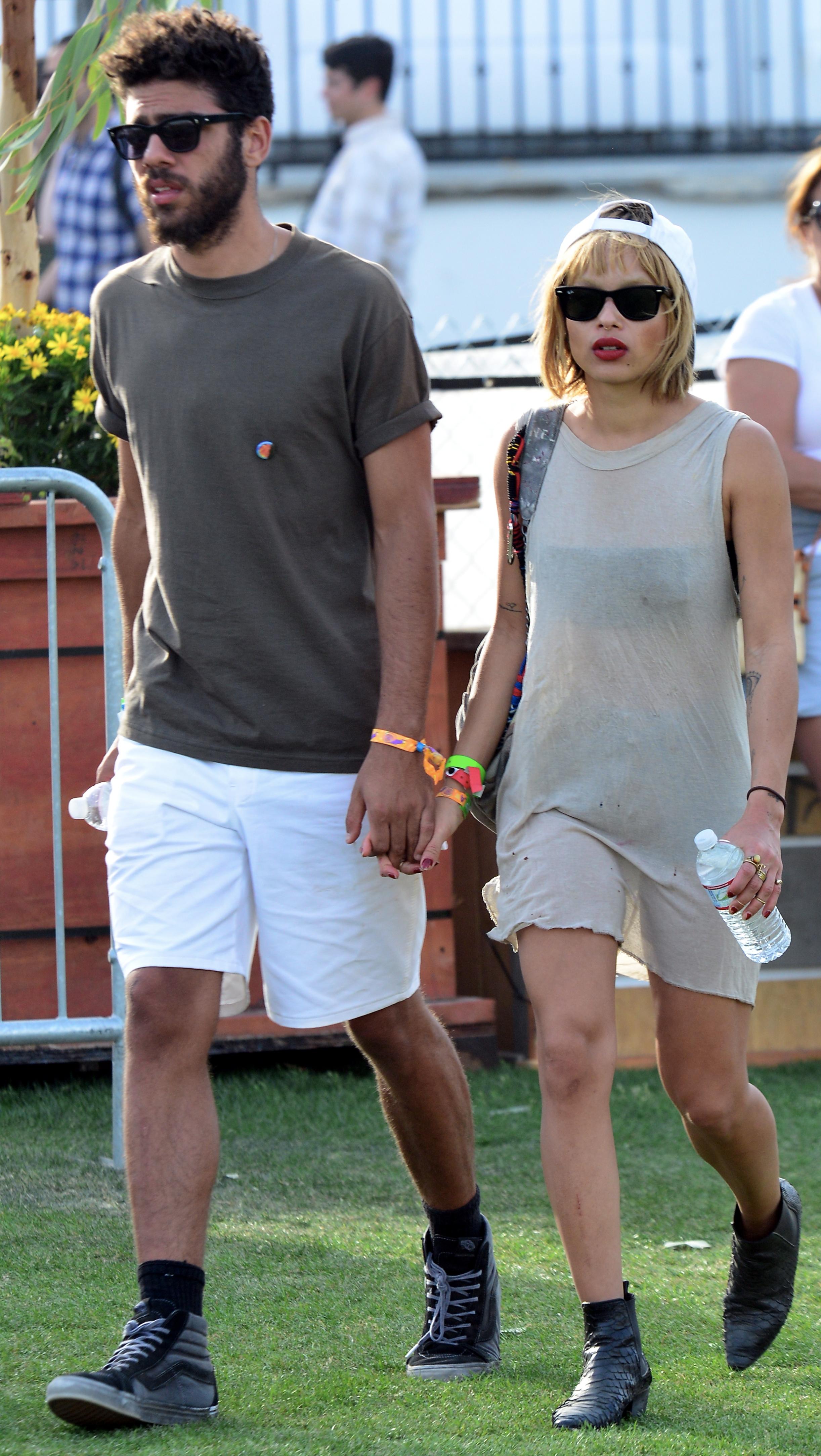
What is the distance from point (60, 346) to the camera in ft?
17.0

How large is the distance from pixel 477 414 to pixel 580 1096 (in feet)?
13.6

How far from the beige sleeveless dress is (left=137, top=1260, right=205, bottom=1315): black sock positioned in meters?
0.70

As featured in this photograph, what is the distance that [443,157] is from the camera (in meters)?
13.7

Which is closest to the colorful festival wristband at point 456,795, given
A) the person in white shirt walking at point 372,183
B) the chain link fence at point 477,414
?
the chain link fence at point 477,414

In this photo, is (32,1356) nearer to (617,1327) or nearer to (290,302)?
(617,1327)

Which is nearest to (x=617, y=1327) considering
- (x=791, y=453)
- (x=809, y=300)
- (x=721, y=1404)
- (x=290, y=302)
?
(x=721, y=1404)

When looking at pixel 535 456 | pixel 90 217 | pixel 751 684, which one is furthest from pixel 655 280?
pixel 90 217

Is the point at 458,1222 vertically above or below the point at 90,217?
below

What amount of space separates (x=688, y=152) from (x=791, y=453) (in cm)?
978

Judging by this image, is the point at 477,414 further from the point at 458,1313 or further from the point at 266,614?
the point at 458,1313

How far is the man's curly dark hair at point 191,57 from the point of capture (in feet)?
10.1

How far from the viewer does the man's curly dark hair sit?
3.09 m

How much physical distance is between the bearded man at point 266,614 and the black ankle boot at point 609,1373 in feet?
1.08

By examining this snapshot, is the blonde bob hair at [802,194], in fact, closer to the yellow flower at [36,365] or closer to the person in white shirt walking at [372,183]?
the yellow flower at [36,365]
